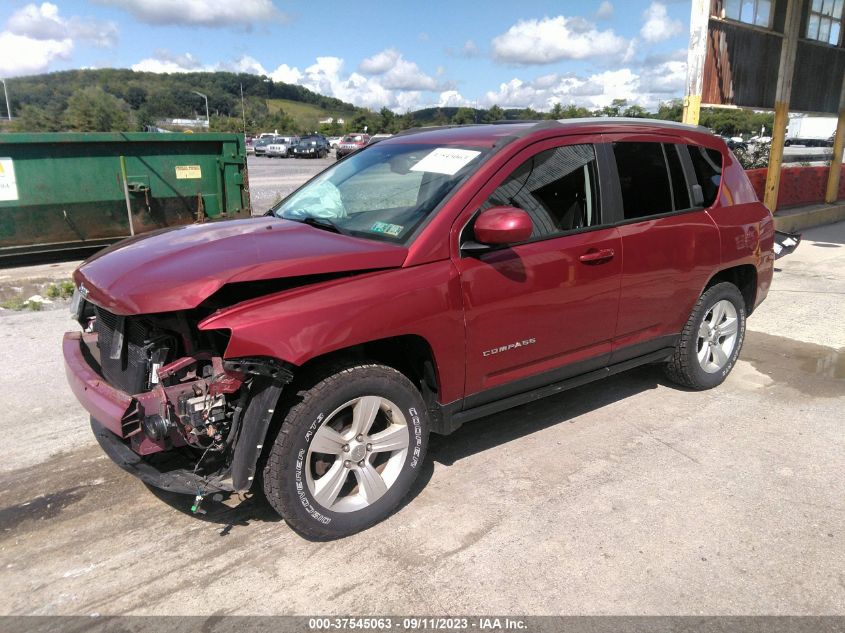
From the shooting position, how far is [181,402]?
8.81 feet

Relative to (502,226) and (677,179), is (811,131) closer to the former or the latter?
(677,179)

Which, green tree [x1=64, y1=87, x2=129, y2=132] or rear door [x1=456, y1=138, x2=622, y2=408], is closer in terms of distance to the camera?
rear door [x1=456, y1=138, x2=622, y2=408]

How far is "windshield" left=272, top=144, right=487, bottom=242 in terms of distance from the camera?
3326mm

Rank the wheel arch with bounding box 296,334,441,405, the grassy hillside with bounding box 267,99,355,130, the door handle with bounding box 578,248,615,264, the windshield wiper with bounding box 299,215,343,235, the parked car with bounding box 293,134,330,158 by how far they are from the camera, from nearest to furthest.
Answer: the wheel arch with bounding box 296,334,441,405 < the windshield wiper with bounding box 299,215,343,235 < the door handle with bounding box 578,248,615,264 < the parked car with bounding box 293,134,330,158 < the grassy hillside with bounding box 267,99,355,130

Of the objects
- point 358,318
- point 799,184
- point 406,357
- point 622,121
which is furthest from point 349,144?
point 358,318

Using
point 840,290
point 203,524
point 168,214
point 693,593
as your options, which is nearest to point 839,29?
point 840,290

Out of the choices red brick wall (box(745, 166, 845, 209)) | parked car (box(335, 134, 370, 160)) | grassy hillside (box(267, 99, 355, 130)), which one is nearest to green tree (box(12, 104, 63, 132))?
parked car (box(335, 134, 370, 160))

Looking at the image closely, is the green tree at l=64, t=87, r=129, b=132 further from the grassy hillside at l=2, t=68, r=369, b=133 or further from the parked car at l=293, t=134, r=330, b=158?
the parked car at l=293, t=134, r=330, b=158

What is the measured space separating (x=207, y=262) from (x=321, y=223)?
904mm

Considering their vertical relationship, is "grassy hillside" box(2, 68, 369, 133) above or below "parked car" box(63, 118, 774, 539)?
above

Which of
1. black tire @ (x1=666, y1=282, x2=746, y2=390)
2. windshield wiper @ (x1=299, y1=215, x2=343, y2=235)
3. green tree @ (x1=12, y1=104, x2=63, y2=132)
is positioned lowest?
black tire @ (x1=666, y1=282, x2=746, y2=390)

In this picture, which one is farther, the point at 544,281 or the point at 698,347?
the point at 698,347

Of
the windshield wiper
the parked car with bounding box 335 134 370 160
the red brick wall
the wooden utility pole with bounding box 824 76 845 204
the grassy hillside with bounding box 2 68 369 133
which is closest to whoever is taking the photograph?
the windshield wiper

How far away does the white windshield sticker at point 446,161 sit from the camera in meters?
3.47
